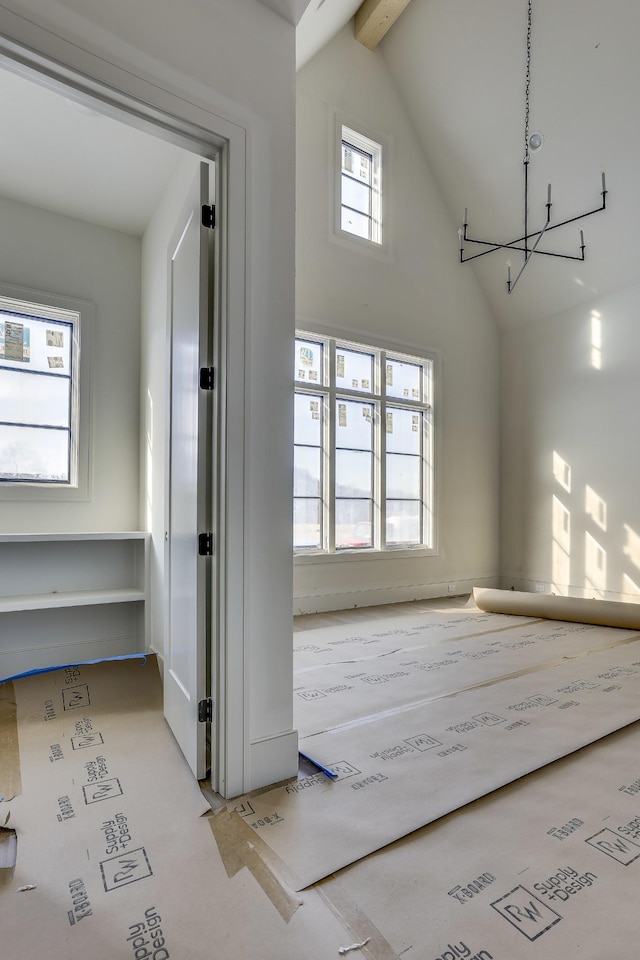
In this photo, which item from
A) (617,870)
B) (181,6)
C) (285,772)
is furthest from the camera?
(285,772)

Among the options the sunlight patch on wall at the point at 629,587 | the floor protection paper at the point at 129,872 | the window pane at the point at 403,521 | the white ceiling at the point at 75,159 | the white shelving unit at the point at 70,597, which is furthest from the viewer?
the window pane at the point at 403,521

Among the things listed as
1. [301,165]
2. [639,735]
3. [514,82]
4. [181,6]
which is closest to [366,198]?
[301,165]

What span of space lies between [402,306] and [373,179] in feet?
4.60

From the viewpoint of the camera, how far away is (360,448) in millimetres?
5738

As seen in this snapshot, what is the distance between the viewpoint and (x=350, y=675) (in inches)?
131

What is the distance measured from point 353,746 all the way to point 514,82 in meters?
5.94

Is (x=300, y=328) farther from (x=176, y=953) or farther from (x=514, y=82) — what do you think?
(x=176, y=953)

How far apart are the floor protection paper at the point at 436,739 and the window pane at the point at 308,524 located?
1712 mm

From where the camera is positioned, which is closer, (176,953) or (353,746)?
(176,953)

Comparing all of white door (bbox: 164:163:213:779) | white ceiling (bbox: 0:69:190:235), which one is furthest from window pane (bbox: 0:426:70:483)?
white door (bbox: 164:163:213:779)

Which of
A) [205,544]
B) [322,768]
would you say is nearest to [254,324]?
[205,544]

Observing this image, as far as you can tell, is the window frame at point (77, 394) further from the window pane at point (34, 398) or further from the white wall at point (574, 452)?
the white wall at point (574, 452)

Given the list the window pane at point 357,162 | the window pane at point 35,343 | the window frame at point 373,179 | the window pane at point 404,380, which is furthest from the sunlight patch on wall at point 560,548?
the window pane at point 35,343

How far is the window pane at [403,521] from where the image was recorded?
596 cm
